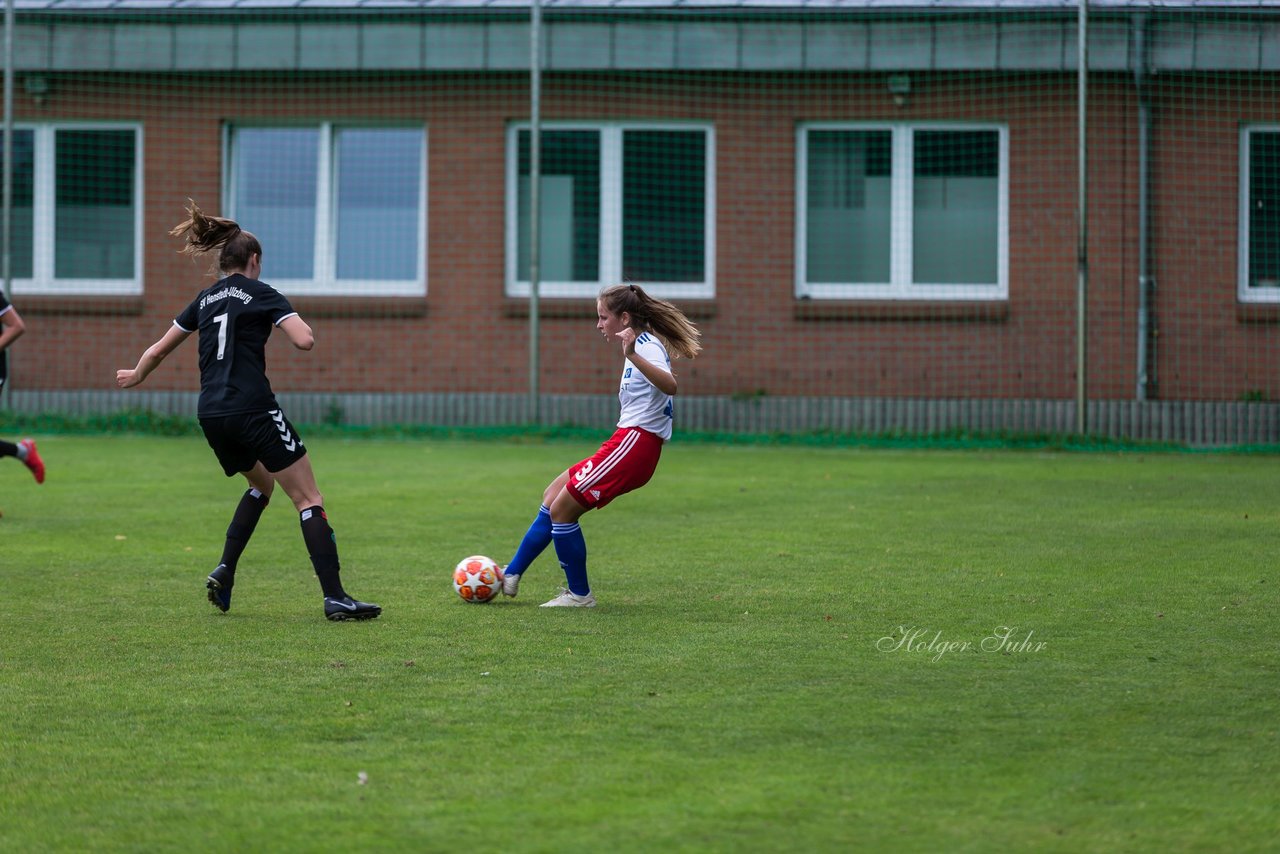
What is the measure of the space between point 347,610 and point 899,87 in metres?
13.2

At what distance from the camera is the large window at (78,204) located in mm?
20062

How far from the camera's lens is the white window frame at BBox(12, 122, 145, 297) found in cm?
1995

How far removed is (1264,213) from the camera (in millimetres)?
18938

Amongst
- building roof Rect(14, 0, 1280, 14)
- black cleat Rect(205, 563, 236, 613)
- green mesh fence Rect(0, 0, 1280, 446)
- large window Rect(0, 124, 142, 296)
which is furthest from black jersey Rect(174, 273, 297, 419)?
large window Rect(0, 124, 142, 296)

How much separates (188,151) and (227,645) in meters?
14.2

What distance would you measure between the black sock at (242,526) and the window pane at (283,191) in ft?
40.1

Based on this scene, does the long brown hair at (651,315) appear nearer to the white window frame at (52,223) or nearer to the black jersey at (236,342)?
the black jersey at (236,342)

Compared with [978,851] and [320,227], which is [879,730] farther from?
[320,227]

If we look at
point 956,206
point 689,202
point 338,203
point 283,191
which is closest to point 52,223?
point 283,191

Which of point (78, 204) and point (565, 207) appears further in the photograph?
point (78, 204)

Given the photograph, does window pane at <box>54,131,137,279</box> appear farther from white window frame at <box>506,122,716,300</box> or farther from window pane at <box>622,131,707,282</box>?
window pane at <box>622,131,707,282</box>

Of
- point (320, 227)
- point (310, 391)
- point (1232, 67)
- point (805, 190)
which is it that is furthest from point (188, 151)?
point (1232, 67)

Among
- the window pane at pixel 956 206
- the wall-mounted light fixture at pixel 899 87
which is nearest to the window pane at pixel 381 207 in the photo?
the wall-mounted light fixture at pixel 899 87

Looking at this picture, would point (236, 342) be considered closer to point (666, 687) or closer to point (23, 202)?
point (666, 687)
